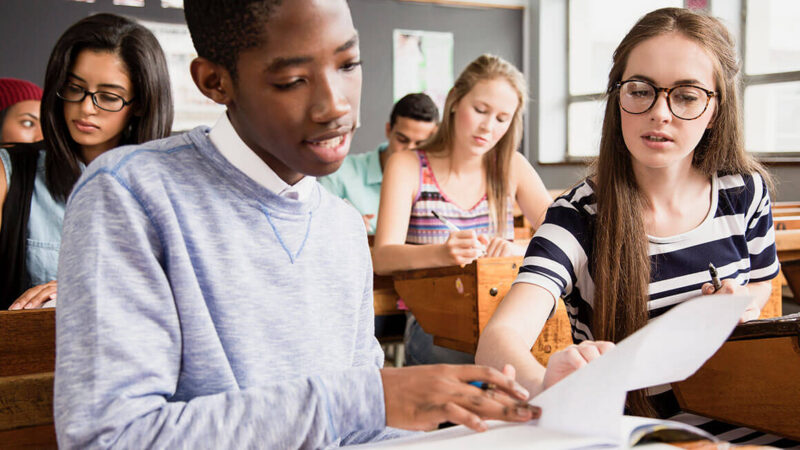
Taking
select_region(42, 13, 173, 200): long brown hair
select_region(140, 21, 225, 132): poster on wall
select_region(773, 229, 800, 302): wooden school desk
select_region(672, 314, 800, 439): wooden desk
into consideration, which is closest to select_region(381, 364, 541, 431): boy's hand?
select_region(672, 314, 800, 439): wooden desk

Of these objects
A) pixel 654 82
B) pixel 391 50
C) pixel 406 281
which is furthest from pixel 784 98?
pixel 654 82

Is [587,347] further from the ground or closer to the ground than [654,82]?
closer to the ground

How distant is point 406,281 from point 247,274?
4.62ft

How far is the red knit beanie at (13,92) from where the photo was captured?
3646 millimetres

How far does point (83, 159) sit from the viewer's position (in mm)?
1877

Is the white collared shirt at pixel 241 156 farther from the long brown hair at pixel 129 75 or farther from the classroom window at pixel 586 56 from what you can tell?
the classroom window at pixel 586 56

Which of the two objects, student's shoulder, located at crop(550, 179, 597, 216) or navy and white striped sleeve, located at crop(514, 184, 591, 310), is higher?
student's shoulder, located at crop(550, 179, 597, 216)

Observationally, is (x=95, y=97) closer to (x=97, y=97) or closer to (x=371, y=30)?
(x=97, y=97)

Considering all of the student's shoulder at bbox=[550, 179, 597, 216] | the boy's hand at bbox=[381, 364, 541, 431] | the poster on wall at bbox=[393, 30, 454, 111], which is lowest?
the boy's hand at bbox=[381, 364, 541, 431]

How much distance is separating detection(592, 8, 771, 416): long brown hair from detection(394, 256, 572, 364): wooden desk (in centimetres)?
49

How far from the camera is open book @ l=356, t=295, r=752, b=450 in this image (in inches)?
24.2

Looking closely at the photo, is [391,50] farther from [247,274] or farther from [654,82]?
[247,274]

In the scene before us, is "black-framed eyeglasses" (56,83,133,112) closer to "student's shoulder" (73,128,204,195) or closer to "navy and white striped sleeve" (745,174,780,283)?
"student's shoulder" (73,128,204,195)

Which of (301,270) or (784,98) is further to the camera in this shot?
(784,98)
